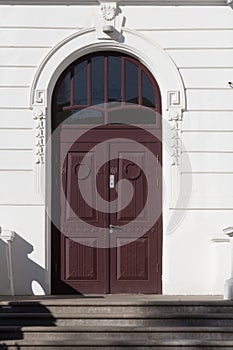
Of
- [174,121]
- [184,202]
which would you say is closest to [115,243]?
[184,202]

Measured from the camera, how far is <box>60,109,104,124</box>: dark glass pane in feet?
37.0

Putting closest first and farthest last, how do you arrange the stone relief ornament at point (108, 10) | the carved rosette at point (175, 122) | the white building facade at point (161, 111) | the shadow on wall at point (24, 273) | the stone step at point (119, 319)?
the stone step at point (119, 319) < the shadow on wall at point (24, 273) < the white building facade at point (161, 111) < the carved rosette at point (175, 122) < the stone relief ornament at point (108, 10)

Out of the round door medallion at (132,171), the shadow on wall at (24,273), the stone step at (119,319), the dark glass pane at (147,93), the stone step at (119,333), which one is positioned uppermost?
the dark glass pane at (147,93)

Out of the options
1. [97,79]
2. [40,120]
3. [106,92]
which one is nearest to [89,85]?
[97,79]

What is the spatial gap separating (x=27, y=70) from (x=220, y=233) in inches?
140

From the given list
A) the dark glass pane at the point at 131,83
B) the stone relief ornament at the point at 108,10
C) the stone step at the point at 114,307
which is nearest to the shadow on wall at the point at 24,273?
the stone step at the point at 114,307

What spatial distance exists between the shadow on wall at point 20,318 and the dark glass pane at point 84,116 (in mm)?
2954

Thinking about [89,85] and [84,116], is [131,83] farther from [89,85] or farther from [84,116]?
[84,116]

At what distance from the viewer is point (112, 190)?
11164mm

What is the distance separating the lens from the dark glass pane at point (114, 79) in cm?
1132

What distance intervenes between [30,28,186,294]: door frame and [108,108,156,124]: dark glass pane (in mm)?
222

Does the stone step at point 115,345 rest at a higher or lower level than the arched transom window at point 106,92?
lower

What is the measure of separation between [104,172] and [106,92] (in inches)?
45.6

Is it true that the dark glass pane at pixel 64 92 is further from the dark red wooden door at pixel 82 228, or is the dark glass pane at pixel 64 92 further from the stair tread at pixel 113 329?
the stair tread at pixel 113 329
